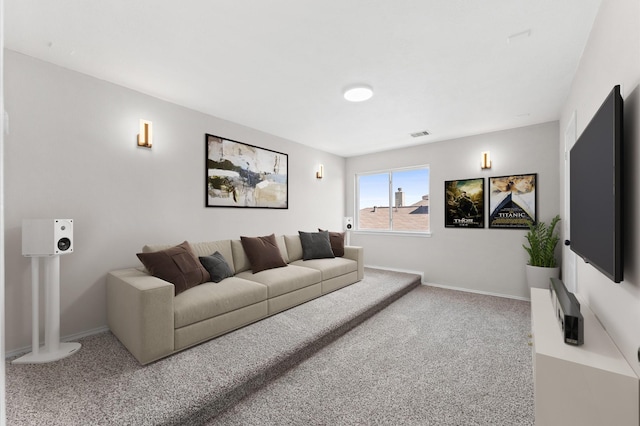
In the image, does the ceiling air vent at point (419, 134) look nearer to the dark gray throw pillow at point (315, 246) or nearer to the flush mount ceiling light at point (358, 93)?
the flush mount ceiling light at point (358, 93)

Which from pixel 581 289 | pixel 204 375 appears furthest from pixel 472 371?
pixel 204 375

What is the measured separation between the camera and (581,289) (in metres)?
2.42

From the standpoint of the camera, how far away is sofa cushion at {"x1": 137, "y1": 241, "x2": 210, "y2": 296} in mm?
2633

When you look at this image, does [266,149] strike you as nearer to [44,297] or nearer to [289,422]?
[44,297]

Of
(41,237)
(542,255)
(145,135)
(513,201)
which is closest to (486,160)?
(513,201)

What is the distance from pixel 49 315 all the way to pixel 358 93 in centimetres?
346

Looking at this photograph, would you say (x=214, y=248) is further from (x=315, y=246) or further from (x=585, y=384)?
(x=585, y=384)

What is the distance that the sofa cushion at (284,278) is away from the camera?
10.4 ft

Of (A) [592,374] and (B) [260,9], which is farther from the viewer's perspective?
(B) [260,9]

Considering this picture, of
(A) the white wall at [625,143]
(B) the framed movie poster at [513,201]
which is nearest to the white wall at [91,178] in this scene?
(A) the white wall at [625,143]

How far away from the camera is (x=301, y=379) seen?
2197 millimetres

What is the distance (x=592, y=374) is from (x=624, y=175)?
960 millimetres

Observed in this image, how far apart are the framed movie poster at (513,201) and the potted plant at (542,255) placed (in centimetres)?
24

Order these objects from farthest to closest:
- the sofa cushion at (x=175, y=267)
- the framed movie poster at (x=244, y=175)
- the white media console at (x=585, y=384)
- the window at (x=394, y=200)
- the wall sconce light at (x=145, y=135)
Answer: the window at (x=394, y=200)
the framed movie poster at (x=244, y=175)
the wall sconce light at (x=145, y=135)
the sofa cushion at (x=175, y=267)
the white media console at (x=585, y=384)
